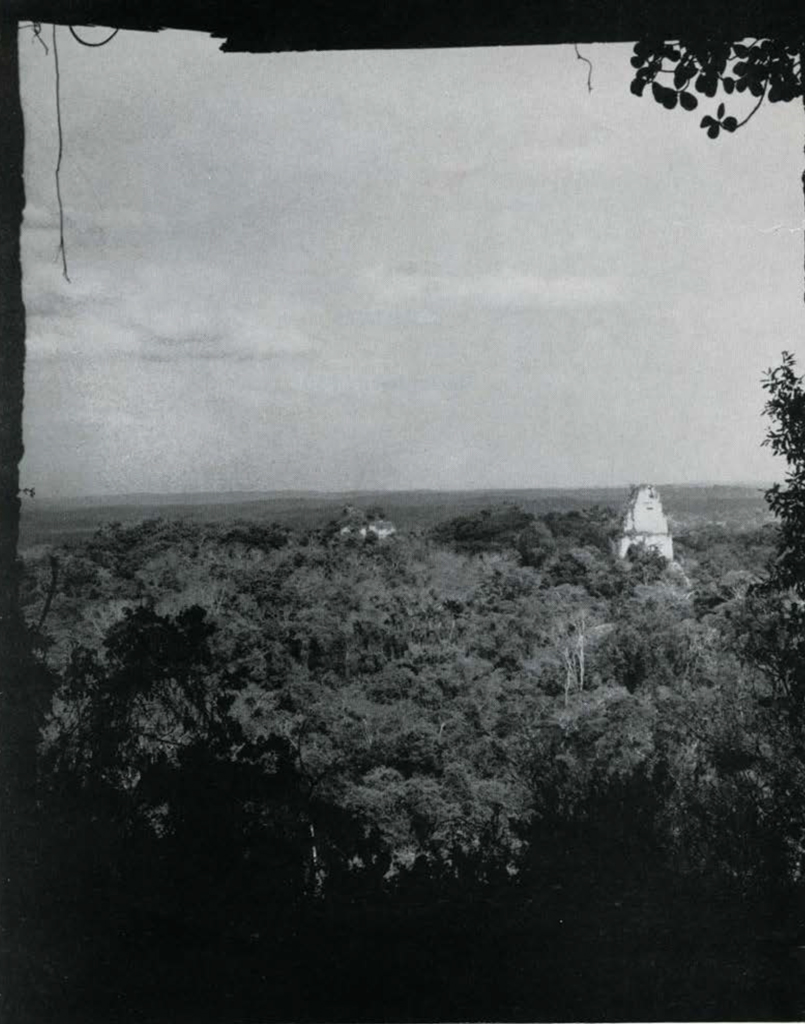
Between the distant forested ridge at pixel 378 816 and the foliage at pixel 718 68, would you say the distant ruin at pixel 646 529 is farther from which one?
the foliage at pixel 718 68

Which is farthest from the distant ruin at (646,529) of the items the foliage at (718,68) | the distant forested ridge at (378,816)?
the foliage at (718,68)

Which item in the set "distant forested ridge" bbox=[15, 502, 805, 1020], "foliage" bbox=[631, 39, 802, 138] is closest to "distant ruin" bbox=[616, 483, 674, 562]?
"distant forested ridge" bbox=[15, 502, 805, 1020]

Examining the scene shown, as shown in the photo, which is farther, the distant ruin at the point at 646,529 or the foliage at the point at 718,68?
the distant ruin at the point at 646,529

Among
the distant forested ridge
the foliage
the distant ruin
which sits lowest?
the distant forested ridge

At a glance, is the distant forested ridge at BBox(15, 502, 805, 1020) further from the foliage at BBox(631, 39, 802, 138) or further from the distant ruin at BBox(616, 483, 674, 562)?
the foliage at BBox(631, 39, 802, 138)

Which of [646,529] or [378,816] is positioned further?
[646,529]

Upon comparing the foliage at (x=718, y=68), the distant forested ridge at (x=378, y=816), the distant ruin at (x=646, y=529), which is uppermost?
the foliage at (x=718, y=68)
